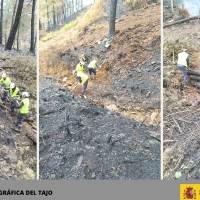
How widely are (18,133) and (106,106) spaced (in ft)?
7.27

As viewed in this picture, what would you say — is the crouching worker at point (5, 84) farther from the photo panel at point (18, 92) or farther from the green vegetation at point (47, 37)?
the green vegetation at point (47, 37)

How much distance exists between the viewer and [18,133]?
296 inches

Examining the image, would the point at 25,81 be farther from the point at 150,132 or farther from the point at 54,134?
the point at 150,132

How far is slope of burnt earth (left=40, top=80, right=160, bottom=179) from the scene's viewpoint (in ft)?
23.4

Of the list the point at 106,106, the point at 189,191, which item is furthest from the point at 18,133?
the point at 189,191

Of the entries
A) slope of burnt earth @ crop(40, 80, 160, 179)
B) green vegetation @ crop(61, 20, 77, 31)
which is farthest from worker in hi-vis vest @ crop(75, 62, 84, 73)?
green vegetation @ crop(61, 20, 77, 31)

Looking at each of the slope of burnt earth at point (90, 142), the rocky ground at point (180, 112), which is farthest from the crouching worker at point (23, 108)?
the rocky ground at point (180, 112)

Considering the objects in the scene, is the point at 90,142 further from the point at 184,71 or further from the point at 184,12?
the point at 184,12

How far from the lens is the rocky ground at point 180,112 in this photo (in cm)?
720

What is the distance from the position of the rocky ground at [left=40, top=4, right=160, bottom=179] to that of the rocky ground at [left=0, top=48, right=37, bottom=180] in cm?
27

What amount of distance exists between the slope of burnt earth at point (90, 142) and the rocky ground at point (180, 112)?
1.06 feet

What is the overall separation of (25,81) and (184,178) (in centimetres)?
440

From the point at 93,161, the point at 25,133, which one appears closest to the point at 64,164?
the point at 93,161

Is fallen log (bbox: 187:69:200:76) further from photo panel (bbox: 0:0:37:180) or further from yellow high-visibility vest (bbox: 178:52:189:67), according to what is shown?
photo panel (bbox: 0:0:37:180)
